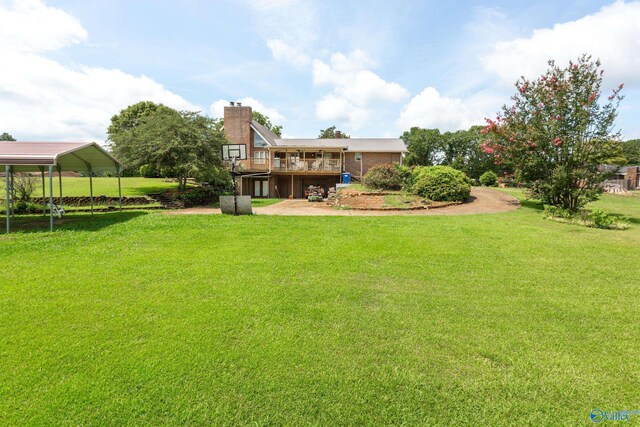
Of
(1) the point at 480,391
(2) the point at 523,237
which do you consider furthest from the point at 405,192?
(1) the point at 480,391

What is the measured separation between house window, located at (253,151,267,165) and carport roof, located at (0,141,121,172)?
50.8ft

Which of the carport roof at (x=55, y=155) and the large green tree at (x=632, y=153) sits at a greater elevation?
the large green tree at (x=632, y=153)

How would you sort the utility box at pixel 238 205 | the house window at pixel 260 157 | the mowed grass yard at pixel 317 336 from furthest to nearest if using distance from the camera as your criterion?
1. the house window at pixel 260 157
2. the utility box at pixel 238 205
3. the mowed grass yard at pixel 317 336

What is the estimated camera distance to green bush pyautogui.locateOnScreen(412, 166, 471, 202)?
16578 mm

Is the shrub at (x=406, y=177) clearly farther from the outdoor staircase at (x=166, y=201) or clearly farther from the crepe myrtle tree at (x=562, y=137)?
the outdoor staircase at (x=166, y=201)

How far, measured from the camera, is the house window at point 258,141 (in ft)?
97.7

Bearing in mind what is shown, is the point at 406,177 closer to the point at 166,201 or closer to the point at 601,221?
the point at 601,221

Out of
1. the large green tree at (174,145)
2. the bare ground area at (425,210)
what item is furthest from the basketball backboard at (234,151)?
the large green tree at (174,145)

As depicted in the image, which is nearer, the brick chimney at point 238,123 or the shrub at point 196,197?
the shrub at point 196,197

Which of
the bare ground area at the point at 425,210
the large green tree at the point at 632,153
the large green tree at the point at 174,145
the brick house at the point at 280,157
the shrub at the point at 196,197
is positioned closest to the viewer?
the bare ground area at the point at 425,210

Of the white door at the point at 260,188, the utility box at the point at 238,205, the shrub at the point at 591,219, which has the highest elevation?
the white door at the point at 260,188

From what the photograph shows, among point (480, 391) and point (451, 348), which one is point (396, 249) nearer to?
point (451, 348)

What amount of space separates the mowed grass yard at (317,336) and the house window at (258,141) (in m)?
23.8

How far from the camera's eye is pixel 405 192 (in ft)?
59.7
